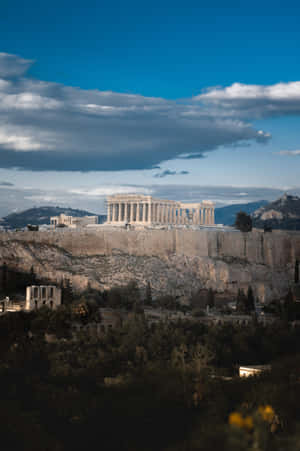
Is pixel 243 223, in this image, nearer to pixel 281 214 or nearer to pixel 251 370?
pixel 281 214

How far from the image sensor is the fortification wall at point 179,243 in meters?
59.9

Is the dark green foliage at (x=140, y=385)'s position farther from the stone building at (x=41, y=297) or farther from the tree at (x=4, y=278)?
the tree at (x=4, y=278)

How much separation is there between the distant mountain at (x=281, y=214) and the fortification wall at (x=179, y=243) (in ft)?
133

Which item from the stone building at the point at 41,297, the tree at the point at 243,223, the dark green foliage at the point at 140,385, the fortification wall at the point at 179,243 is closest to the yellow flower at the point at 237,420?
the dark green foliage at the point at 140,385

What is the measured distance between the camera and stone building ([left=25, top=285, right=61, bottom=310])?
3828 cm

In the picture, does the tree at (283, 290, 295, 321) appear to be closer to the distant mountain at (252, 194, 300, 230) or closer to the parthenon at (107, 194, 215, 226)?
the parthenon at (107, 194, 215, 226)

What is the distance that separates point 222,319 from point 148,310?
6.07 meters

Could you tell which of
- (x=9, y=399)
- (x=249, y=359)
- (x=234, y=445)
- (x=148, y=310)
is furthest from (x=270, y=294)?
(x=234, y=445)

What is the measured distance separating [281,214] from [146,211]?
49.0m

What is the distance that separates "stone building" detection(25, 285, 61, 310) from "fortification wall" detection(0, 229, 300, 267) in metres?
16.2

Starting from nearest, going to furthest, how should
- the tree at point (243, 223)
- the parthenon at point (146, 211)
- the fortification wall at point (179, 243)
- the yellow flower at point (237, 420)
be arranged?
1. the yellow flower at point (237, 420)
2. the fortification wall at point (179, 243)
3. the tree at point (243, 223)
4. the parthenon at point (146, 211)

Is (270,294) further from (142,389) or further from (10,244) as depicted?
(142,389)

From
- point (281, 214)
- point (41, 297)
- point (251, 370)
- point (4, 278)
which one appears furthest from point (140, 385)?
Result: point (281, 214)

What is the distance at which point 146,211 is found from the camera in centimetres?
8400
